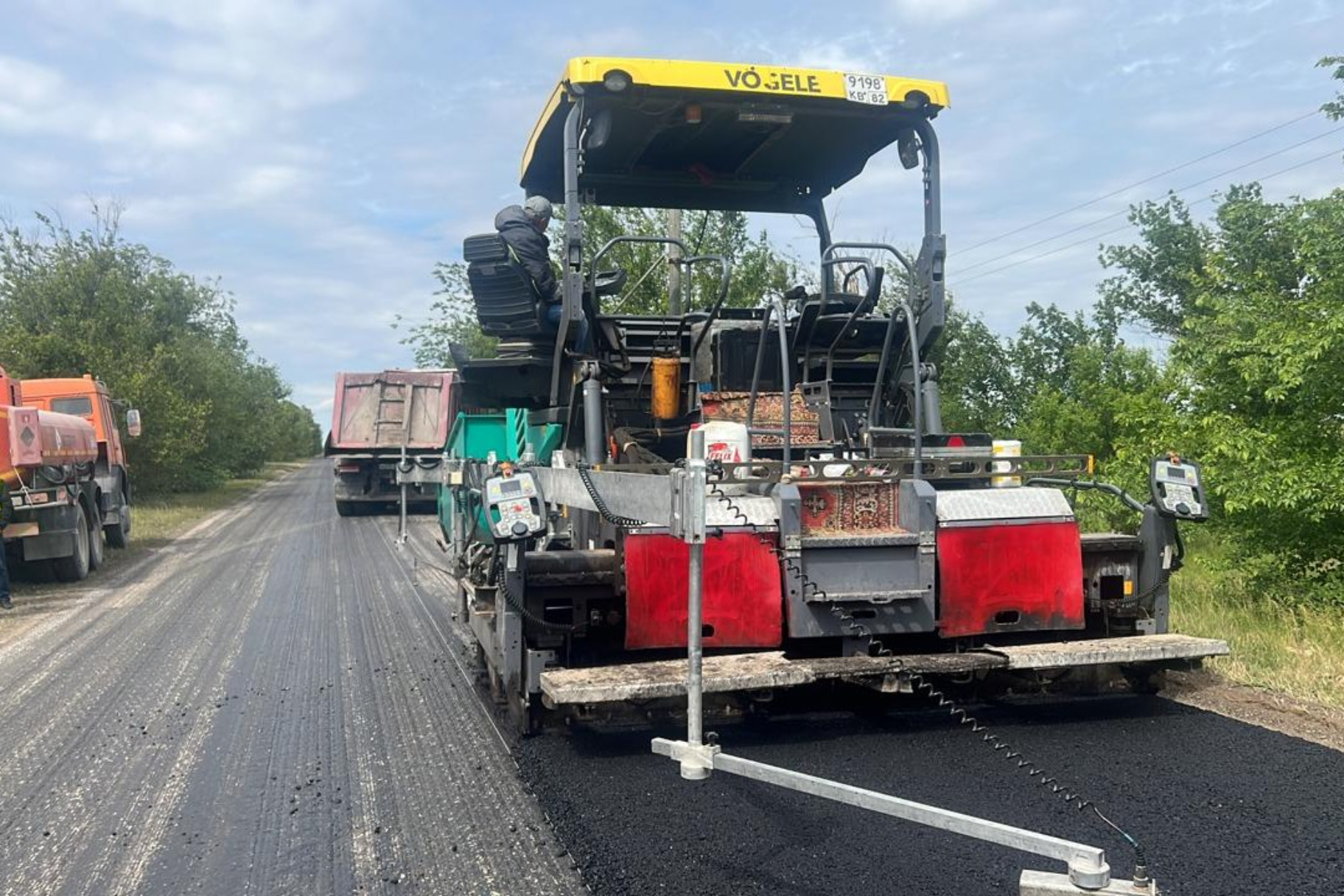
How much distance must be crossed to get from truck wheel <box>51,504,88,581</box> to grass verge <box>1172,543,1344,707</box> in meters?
11.0

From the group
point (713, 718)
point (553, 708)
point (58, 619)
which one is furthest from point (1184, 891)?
point (58, 619)

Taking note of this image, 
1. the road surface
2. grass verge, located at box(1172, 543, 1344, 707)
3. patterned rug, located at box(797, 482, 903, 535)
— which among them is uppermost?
patterned rug, located at box(797, 482, 903, 535)

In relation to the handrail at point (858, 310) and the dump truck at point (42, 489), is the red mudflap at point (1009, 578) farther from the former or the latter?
the dump truck at point (42, 489)

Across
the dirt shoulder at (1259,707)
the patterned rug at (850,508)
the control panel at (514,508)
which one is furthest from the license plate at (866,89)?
the dirt shoulder at (1259,707)

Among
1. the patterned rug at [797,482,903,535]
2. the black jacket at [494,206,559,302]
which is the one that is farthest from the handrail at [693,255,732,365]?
the patterned rug at [797,482,903,535]

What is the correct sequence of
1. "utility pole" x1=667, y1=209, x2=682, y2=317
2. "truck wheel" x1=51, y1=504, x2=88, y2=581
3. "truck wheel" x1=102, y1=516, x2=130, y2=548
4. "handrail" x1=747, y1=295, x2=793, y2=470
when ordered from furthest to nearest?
"truck wheel" x1=102, y1=516, x2=130, y2=548 < "truck wheel" x1=51, y1=504, x2=88, y2=581 < "utility pole" x1=667, y1=209, x2=682, y2=317 < "handrail" x1=747, y1=295, x2=793, y2=470

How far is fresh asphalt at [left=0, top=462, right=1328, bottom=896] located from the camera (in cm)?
347

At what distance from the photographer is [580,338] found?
5648 millimetres

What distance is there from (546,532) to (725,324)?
200cm

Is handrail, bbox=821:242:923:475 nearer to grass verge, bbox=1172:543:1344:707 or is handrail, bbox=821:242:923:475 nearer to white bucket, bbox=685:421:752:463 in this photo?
white bucket, bbox=685:421:752:463

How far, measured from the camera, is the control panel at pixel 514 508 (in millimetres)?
4367

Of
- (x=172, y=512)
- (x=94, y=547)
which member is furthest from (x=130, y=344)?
(x=94, y=547)

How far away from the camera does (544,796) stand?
4262mm

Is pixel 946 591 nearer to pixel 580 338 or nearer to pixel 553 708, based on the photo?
pixel 553 708
